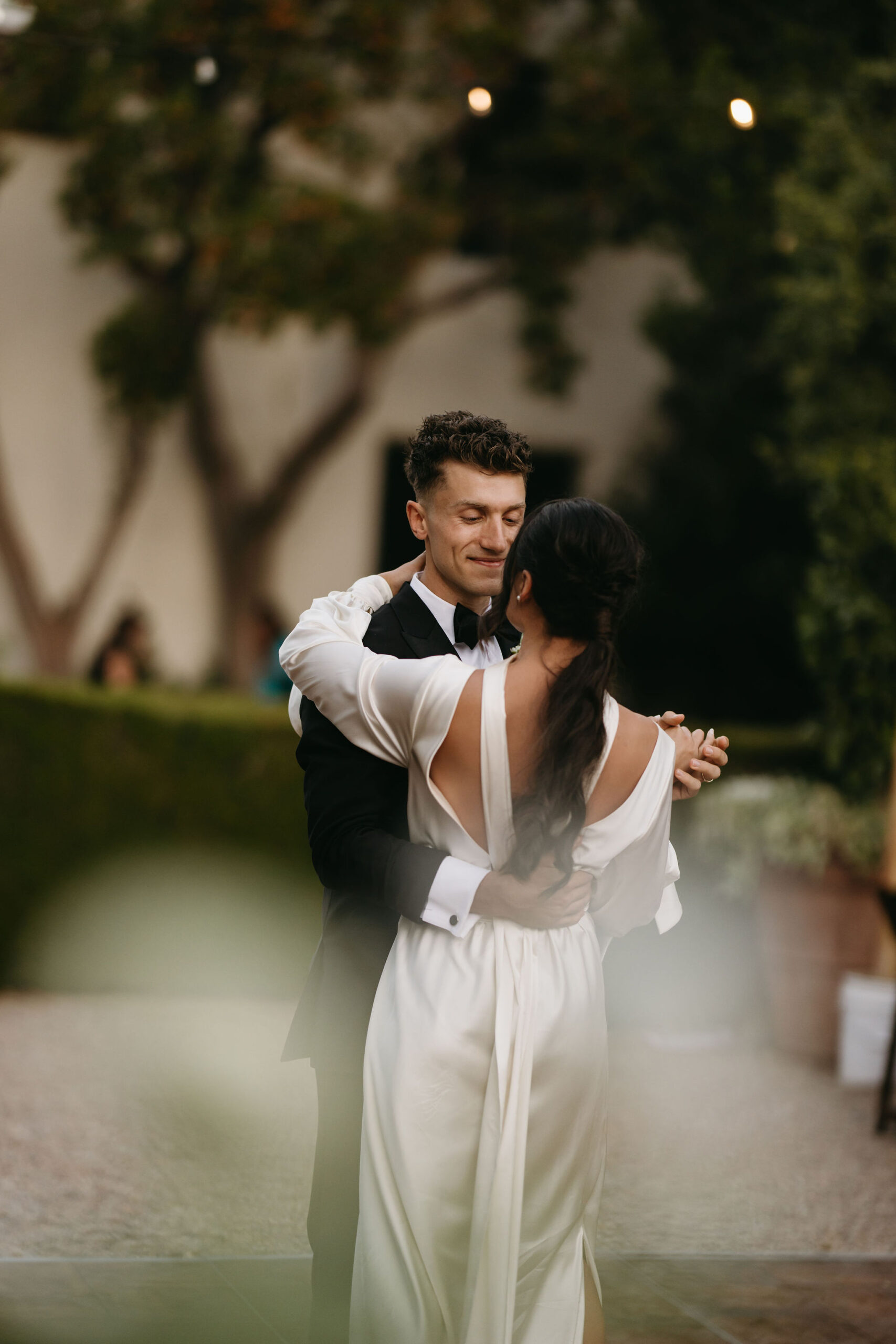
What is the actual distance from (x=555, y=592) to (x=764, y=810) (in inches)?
179

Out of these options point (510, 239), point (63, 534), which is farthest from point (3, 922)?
point (510, 239)

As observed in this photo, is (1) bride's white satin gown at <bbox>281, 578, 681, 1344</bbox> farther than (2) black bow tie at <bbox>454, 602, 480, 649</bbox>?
No

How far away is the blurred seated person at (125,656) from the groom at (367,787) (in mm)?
7065

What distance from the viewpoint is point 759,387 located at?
11.4 meters

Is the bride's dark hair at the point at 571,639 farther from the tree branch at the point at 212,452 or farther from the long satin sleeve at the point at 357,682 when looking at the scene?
the tree branch at the point at 212,452

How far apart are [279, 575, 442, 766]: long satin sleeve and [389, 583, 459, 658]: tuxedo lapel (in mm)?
95

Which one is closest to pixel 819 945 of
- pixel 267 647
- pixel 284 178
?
pixel 267 647

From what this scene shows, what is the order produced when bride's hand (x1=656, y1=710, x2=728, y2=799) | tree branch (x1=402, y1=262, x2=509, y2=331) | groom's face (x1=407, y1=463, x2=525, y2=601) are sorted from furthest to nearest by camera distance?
tree branch (x1=402, y1=262, x2=509, y2=331) → groom's face (x1=407, y1=463, x2=525, y2=601) → bride's hand (x1=656, y1=710, x2=728, y2=799)

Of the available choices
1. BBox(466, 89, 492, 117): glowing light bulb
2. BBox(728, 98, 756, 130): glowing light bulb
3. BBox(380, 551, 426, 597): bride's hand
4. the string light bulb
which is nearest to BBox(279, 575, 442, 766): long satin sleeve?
BBox(380, 551, 426, 597): bride's hand

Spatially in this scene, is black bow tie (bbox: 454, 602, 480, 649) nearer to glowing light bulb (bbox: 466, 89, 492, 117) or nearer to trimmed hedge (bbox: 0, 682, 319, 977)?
glowing light bulb (bbox: 466, 89, 492, 117)

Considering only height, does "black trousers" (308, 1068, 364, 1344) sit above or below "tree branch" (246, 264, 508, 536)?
below

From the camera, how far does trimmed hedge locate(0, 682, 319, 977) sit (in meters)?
6.84

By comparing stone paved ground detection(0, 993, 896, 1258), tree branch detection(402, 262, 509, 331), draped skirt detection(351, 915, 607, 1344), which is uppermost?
tree branch detection(402, 262, 509, 331)

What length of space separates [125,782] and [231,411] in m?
5.11
